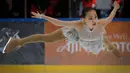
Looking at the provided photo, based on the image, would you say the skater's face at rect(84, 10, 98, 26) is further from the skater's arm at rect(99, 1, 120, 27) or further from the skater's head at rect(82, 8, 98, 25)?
the skater's arm at rect(99, 1, 120, 27)

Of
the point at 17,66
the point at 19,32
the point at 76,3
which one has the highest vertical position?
the point at 76,3

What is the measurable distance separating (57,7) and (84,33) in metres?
0.82

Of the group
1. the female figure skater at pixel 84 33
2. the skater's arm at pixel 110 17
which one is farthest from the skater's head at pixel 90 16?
the skater's arm at pixel 110 17

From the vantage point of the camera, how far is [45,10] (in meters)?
10.2

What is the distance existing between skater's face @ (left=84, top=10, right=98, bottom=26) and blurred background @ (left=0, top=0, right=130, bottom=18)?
0.36ft

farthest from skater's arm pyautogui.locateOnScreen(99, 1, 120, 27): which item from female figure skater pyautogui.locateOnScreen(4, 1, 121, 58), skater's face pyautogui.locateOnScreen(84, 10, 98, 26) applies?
skater's face pyautogui.locateOnScreen(84, 10, 98, 26)

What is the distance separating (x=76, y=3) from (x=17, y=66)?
186 cm

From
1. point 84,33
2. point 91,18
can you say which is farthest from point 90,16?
point 84,33

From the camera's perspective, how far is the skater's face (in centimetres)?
1002

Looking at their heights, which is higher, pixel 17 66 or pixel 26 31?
pixel 26 31

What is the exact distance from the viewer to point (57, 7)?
10258 millimetres

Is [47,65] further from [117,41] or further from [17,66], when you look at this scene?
[117,41]

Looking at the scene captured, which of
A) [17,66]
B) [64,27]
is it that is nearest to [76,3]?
[64,27]

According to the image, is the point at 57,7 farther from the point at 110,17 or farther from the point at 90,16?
the point at 110,17
